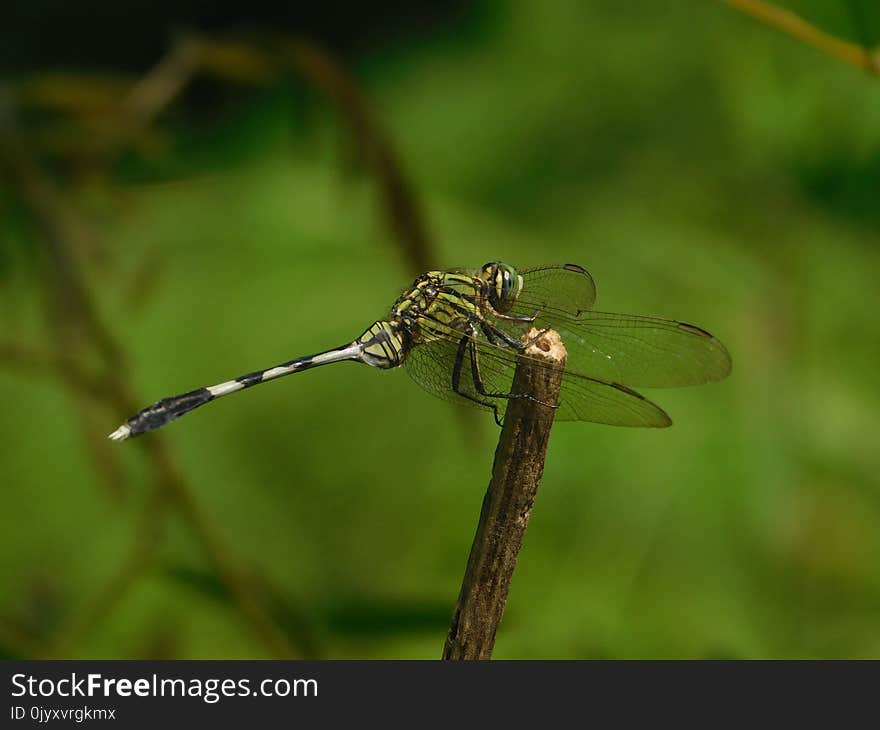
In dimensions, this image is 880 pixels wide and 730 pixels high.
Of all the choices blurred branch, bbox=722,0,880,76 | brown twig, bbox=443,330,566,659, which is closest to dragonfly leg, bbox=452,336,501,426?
brown twig, bbox=443,330,566,659

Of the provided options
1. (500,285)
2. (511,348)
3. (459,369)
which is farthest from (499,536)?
(500,285)

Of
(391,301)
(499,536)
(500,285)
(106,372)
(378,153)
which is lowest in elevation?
(499,536)

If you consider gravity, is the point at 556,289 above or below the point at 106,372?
below

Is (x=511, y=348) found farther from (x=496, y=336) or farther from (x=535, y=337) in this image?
(x=535, y=337)

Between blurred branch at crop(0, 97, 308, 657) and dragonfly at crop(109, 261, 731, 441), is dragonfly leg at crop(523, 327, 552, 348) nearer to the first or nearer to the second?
dragonfly at crop(109, 261, 731, 441)

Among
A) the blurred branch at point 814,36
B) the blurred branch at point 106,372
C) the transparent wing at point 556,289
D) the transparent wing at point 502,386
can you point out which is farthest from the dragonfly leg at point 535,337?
the blurred branch at point 106,372

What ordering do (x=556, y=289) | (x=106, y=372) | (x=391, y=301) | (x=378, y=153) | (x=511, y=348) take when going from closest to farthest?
(x=511, y=348) → (x=556, y=289) → (x=378, y=153) → (x=106, y=372) → (x=391, y=301)

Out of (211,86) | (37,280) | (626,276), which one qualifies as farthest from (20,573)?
(626,276)
